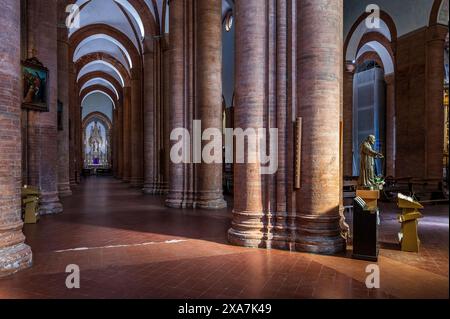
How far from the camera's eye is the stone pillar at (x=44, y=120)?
10656 mm

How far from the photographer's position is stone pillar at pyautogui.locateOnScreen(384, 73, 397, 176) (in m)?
24.0

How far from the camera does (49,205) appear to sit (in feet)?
36.2

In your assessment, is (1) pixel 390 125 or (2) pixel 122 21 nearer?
(2) pixel 122 21

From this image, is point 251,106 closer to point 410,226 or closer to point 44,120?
point 410,226

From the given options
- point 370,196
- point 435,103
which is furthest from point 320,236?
point 435,103

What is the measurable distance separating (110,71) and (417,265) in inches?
1407

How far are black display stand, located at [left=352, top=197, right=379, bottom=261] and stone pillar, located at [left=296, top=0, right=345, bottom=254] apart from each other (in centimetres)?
50

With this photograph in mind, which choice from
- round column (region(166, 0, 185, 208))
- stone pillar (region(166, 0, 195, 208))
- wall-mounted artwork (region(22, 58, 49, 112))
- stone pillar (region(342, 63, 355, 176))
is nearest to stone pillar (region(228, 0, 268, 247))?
stone pillar (region(166, 0, 195, 208))

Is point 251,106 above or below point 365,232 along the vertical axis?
above

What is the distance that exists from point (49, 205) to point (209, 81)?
20.5 feet

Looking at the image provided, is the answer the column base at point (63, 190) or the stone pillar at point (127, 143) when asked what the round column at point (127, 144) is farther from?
the column base at point (63, 190)
